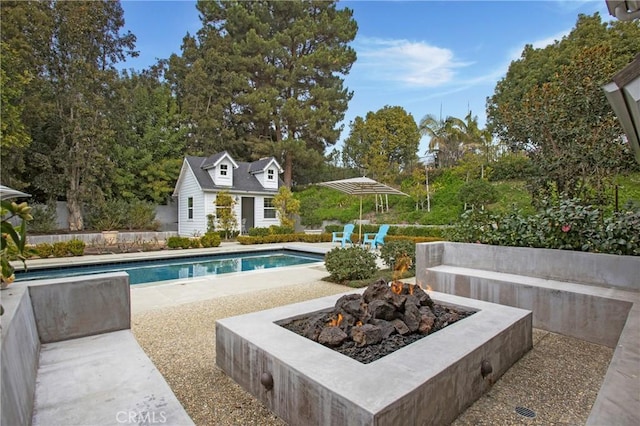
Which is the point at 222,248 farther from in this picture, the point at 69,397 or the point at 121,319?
the point at 69,397

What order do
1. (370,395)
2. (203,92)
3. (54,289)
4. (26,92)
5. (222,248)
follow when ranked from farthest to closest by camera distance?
(203,92) < (26,92) < (222,248) < (54,289) < (370,395)

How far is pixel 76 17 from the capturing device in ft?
50.5

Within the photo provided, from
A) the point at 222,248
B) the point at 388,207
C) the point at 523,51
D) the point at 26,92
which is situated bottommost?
the point at 222,248

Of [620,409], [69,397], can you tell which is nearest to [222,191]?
[69,397]

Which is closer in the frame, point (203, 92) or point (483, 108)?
point (203, 92)

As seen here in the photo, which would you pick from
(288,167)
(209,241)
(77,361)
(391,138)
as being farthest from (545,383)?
(391,138)

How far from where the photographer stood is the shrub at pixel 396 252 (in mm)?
7828

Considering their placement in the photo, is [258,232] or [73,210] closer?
[73,210]

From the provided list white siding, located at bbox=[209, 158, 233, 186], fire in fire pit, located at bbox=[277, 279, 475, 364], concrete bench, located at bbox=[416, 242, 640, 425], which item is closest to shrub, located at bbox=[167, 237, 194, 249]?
white siding, located at bbox=[209, 158, 233, 186]

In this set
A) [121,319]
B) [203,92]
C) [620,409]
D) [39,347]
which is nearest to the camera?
[620,409]

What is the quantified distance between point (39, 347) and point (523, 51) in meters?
30.9

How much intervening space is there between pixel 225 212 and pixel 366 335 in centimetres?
1527

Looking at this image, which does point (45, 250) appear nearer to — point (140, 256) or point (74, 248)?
point (74, 248)

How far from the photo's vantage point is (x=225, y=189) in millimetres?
17953
